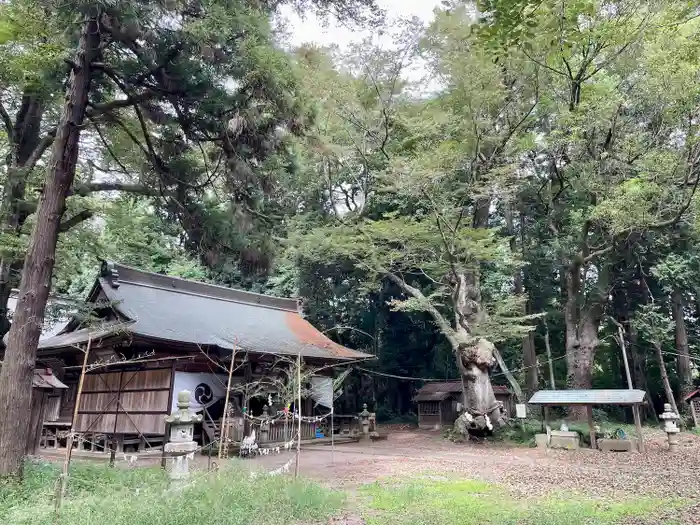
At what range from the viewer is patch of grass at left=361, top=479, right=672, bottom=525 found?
505 centimetres

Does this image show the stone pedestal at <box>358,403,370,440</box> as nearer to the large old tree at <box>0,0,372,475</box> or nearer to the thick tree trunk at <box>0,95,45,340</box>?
the large old tree at <box>0,0,372,475</box>

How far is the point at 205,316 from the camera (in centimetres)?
1420

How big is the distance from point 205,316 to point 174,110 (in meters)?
7.83

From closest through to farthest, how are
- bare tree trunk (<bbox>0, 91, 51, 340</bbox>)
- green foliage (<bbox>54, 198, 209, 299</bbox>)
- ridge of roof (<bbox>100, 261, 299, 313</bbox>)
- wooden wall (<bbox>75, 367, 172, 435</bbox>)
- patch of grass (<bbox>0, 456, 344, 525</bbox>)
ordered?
patch of grass (<bbox>0, 456, 344, 525</bbox>) → bare tree trunk (<bbox>0, 91, 51, 340</bbox>) → wooden wall (<bbox>75, 367, 172, 435</bbox>) → green foliage (<bbox>54, 198, 209, 299</bbox>) → ridge of roof (<bbox>100, 261, 299, 313</bbox>)

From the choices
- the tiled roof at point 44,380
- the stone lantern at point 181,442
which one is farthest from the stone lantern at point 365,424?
the stone lantern at point 181,442


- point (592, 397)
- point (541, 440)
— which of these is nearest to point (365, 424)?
point (541, 440)

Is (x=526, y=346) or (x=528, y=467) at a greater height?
(x=526, y=346)

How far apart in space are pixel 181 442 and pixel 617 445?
1086cm

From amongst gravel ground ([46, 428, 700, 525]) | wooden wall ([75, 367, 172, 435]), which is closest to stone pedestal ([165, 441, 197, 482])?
gravel ground ([46, 428, 700, 525])

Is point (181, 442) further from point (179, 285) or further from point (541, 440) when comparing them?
point (541, 440)

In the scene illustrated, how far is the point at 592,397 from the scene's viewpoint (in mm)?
12398

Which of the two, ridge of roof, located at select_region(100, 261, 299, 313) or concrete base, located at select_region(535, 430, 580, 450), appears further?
ridge of roof, located at select_region(100, 261, 299, 313)

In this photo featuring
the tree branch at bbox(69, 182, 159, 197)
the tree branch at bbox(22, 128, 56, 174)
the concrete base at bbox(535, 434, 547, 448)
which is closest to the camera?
the tree branch at bbox(69, 182, 159, 197)

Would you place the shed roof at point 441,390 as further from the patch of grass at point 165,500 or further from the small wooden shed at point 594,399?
the patch of grass at point 165,500
